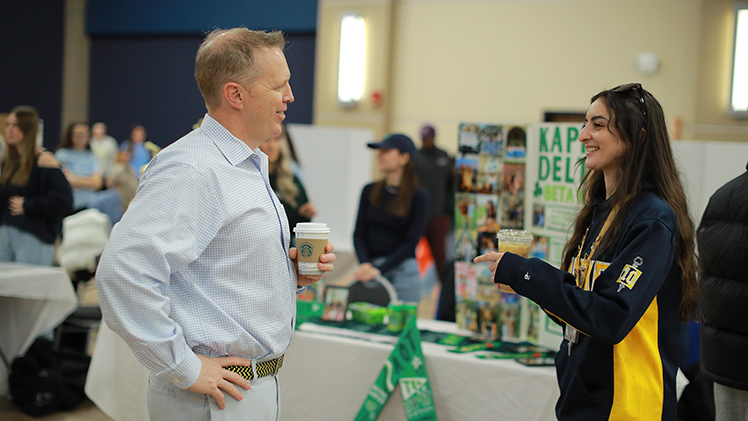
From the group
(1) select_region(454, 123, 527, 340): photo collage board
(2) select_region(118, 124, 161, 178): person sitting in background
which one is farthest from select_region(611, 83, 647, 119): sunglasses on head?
(2) select_region(118, 124, 161, 178): person sitting in background

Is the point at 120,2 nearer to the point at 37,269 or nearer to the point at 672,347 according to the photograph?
the point at 37,269

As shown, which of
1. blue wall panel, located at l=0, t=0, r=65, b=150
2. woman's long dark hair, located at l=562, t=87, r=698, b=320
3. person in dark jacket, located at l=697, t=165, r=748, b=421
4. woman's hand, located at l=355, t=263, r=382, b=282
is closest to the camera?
woman's long dark hair, located at l=562, t=87, r=698, b=320

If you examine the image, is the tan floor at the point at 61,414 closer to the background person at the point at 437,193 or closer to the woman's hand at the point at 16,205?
the woman's hand at the point at 16,205

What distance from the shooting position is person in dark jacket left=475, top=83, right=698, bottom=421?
4.67ft

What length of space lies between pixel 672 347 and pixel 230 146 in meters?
1.14

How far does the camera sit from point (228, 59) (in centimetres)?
138

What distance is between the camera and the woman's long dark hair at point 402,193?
372 centimetres

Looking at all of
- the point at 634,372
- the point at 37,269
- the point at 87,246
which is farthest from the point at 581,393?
the point at 87,246

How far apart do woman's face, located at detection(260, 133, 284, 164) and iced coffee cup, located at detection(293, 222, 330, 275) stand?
2.25 m

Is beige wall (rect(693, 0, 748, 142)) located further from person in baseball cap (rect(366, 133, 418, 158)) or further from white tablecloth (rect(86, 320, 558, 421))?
white tablecloth (rect(86, 320, 558, 421))

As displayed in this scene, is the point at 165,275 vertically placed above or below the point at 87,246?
above

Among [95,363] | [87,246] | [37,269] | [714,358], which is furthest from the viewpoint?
[87,246]

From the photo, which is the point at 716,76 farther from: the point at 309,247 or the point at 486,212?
the point at 309,247

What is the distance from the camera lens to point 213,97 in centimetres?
142
